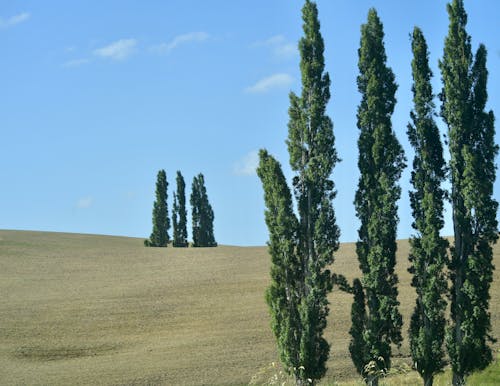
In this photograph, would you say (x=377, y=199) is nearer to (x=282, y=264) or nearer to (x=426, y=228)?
(x=426, y=228)

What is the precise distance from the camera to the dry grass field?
31328 millimetres

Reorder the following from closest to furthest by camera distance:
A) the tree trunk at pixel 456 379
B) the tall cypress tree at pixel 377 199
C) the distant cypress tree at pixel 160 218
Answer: the tree trunk at pixel 456 379 < the tall cypress tree at pixel 377 199 < the distant cypress tree at pixel 160 218

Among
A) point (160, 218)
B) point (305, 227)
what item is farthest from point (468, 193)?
point (160, 218)

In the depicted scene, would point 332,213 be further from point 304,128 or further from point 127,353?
point 127,353

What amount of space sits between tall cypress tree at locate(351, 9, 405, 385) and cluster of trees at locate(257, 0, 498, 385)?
4cm

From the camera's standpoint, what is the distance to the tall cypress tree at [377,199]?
1001 inches

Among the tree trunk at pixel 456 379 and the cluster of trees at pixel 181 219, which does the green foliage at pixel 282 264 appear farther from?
the cluster of trees at pixel 181 219

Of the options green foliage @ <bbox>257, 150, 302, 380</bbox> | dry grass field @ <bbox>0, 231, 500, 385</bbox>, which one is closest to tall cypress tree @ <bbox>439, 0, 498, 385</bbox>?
dry grass field @ <bbox>0, 231, 500, 385</bbox>

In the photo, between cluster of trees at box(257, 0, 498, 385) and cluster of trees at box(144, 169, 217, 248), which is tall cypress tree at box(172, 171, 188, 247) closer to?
cluster of trees at box(144, 169, 217, 248)

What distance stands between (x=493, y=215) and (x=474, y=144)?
2.60 m

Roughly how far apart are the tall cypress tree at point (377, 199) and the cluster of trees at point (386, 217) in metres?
0.04

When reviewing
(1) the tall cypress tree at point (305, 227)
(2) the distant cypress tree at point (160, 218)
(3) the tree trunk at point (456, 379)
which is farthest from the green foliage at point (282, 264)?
(2) the distant cypress tree at point (160, 218)

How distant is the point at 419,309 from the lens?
25.7 meters

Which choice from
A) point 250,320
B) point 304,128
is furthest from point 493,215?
Result: point 250,320
